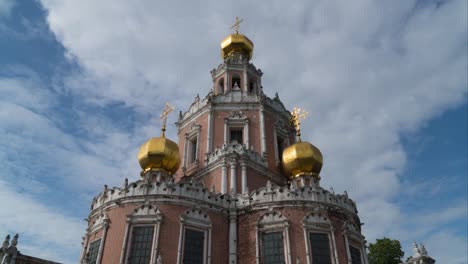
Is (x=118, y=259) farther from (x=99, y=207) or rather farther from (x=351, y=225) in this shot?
(x=351, y=225)

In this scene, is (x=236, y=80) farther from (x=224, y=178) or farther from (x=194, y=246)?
(x=194, y=246)

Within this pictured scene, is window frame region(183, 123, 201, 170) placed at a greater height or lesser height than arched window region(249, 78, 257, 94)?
lesser

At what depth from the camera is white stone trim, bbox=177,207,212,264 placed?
21359 millimetres

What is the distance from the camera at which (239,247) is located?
2236 centimetres

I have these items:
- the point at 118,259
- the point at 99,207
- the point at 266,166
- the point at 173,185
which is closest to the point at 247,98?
the point at 266,166

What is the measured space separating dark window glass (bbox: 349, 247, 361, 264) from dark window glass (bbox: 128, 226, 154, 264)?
11.0m

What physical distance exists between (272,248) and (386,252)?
19160 millimetres

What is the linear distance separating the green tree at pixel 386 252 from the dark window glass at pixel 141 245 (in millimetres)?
23126

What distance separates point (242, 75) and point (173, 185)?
15.9m

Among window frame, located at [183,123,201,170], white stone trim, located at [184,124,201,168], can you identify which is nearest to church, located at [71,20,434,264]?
window frame, located at [183,123,201,170]

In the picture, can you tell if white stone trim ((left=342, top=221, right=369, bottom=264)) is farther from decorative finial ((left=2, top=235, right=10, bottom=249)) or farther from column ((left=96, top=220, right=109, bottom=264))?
decorative finial ((left=2, top=235, right=10, bottom=249))

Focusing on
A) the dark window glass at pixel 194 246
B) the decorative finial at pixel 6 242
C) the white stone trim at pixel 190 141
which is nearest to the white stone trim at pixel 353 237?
the dark window glass at pixel 194 246

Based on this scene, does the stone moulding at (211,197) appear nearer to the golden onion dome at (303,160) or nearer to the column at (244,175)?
the column at (244,175)

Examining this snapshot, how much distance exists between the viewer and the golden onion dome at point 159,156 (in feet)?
86.7
